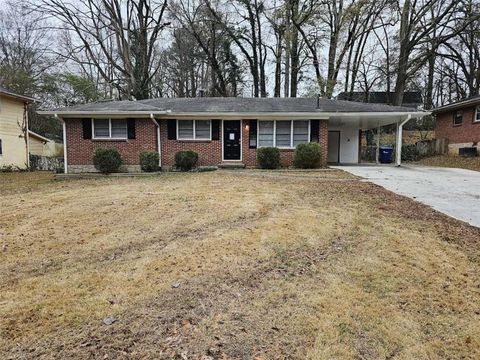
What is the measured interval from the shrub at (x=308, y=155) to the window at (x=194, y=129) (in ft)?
13.0

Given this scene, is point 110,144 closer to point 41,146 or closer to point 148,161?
point 148,161

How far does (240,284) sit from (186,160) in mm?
10950

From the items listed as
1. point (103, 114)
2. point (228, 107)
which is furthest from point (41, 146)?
point (228, 107)

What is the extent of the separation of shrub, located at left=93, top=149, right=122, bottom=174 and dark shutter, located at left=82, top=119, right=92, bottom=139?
4.85ft

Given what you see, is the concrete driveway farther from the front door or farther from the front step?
the front door

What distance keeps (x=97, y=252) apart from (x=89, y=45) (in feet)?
80.8

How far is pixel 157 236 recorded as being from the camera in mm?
4414

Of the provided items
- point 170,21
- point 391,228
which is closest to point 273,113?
point 391,228

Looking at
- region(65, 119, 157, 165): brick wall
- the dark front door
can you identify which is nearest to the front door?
the dark front door

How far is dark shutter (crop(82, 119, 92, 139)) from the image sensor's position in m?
13.9

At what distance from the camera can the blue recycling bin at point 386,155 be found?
58.4 ft

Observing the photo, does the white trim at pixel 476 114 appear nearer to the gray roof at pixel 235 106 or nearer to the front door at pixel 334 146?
the gray roof at pixel 235 106

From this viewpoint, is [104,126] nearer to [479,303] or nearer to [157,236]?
[157,236]

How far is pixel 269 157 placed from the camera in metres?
13.8
